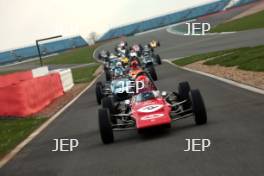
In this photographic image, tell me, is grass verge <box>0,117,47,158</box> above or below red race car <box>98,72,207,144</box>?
below

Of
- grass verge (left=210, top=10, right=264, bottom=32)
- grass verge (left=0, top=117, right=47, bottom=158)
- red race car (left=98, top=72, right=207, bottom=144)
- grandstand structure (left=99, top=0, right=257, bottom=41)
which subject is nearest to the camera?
red race car (left=98, top=72, right=207, bottom=144)

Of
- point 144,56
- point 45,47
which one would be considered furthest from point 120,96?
point 45,47

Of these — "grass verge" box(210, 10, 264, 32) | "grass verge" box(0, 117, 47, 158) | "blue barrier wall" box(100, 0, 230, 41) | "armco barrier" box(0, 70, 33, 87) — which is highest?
"grass verge" box(0, 117, 47, 158)

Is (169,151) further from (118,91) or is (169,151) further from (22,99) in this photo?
(22,99)

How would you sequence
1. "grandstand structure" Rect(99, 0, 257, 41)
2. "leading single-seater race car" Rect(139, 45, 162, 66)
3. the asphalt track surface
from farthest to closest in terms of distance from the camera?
"grandstand structure" Rect(99, 0, 257, 41)
"leading single-seater race car" Rect(139, 45, 162, 66)
the asphalt track surface

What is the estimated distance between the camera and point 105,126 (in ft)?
32.6

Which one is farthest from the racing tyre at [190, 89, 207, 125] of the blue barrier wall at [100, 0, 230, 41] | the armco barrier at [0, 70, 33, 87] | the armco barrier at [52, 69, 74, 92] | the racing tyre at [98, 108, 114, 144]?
the blue barrier wall at [100, 0, 230, 41]

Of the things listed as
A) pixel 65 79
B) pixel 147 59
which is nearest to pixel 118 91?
pixel 65 79

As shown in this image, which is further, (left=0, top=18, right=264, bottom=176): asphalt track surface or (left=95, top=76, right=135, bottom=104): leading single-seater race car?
(left=95, top=76, right=135, bottom=104): leading single-seater race car

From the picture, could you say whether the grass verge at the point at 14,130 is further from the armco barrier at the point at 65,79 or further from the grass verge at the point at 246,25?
the grass verge at the point at 246,25

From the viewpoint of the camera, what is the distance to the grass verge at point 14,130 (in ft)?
42.2

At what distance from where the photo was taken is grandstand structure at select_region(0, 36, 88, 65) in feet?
369

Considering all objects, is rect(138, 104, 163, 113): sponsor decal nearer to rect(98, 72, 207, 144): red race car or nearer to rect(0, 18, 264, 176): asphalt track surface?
rect(98, 72, 207, 144): red race car

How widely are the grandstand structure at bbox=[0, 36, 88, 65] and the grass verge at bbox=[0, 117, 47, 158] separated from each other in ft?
310
